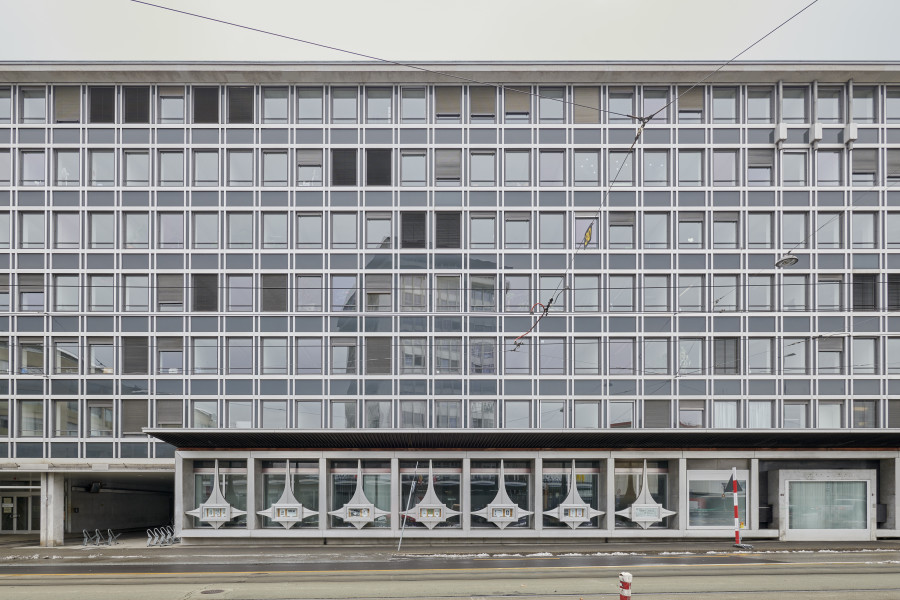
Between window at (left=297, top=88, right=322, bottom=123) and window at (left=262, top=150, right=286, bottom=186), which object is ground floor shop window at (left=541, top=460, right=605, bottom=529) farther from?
window at (left=297, top=88, right=322, bottom=123)

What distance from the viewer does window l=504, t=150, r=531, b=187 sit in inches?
996

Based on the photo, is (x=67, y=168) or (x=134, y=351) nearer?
(x=134, y=351)

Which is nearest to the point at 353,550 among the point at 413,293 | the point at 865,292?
the point at 413,293

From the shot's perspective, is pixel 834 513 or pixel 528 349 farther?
pixel 528 349

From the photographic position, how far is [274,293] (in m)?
24.8

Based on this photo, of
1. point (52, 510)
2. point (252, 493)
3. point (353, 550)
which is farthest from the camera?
point (52, 510)

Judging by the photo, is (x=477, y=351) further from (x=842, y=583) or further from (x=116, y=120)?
(x=116, y=120)

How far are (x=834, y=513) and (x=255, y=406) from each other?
2362cm

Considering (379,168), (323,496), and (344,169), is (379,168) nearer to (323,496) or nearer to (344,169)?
(344,169)

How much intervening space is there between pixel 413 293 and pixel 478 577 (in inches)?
473

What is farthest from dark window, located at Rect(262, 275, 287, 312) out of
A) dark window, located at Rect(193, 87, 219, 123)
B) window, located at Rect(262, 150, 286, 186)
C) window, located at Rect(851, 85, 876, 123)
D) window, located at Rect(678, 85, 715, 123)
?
window, located at Rect(851, 85, 876, 123)

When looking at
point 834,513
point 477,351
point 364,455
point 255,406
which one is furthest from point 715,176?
point 255,406

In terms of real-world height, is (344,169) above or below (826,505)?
above

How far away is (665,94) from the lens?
2534 cm
